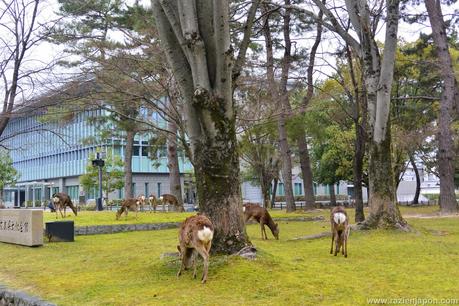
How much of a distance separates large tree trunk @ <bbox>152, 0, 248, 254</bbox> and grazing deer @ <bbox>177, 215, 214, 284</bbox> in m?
0.50

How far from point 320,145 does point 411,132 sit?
35.8 feet

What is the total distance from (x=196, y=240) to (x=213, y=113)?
207cm

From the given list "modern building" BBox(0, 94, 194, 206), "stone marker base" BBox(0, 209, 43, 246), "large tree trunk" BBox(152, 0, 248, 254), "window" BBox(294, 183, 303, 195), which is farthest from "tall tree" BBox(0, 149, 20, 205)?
"large tree trunk" BBox(152, 0, 248, 254)

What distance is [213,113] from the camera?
7.92 meters

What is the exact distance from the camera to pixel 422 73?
2988cm

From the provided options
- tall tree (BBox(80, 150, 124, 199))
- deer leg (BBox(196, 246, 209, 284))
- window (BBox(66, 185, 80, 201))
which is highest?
tall tree (BBox(80, 150, 124, 199))

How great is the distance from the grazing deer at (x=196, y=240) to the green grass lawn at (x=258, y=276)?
294mm

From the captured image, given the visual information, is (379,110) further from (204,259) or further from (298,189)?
(298,189)

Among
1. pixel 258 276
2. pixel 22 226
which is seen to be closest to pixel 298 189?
pixel 22 226

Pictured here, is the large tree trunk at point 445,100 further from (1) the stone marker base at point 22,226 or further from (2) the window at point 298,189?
(2) the window at point 298,189

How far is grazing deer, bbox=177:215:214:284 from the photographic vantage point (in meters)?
6.97

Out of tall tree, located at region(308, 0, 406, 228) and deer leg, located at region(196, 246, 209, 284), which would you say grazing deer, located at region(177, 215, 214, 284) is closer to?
deer leg, located at region(196, 246, 209, 284)

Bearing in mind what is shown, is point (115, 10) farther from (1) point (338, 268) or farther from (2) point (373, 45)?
(1) point (338, 268)

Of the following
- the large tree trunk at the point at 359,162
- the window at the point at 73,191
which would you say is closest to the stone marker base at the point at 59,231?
the large tree trunk at the point at 359,162
